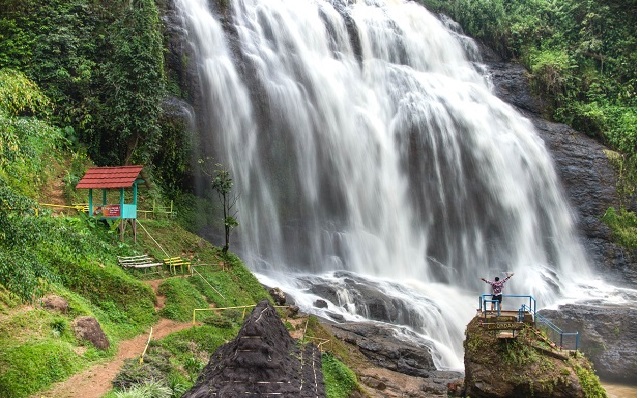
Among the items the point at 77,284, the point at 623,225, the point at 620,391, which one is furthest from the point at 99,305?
the point at 623,225

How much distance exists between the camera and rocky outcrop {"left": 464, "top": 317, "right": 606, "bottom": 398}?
13.8 meters

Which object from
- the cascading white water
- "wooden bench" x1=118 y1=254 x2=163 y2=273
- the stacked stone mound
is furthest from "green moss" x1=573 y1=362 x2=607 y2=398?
"wooden bench" x1=118 y1=254 x2=163 y2=273

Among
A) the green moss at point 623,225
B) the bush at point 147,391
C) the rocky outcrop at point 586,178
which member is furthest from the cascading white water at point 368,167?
the bush at point 147,391

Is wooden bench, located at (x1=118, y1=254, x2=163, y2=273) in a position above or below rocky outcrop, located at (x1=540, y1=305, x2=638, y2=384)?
above

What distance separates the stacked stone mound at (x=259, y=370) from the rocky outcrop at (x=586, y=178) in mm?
26352

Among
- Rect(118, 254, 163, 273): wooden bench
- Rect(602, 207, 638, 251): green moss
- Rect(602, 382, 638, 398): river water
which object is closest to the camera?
Rect(118, 254, 163, 273): wooden bench

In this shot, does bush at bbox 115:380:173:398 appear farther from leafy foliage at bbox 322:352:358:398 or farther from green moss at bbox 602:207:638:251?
green moss at bbox 602:207:638:251

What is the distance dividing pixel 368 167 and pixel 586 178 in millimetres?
12994

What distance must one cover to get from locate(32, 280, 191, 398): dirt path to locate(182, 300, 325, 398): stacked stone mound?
12.2 ft

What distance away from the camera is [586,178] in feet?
107

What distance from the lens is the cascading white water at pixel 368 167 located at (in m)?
26.1

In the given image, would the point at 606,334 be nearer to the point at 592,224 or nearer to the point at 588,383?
the point at 588,383

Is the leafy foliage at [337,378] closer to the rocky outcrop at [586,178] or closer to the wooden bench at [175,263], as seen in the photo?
the wooden bench at [175,263]

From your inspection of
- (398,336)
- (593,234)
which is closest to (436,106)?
(593,234)
